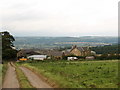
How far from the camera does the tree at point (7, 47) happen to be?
Answer: 6719cm

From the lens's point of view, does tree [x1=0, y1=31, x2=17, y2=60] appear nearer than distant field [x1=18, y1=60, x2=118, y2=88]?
No

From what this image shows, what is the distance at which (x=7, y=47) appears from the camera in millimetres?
69062

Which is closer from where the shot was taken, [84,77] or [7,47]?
[84,77]

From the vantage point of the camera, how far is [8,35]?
70188mm

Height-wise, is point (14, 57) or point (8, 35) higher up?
point (8, 35)

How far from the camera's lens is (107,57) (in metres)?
68.2

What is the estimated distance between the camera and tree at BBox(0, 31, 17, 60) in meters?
67.2

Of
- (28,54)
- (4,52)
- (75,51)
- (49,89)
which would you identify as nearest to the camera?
(49,89)

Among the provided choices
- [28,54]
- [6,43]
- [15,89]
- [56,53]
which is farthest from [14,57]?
[15,89]

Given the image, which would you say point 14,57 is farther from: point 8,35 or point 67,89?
point 67,89

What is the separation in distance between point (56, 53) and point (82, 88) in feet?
259

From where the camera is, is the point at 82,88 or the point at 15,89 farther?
the point at 15,89

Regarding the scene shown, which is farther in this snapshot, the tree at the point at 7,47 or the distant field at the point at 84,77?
the tree at the point at 7,47

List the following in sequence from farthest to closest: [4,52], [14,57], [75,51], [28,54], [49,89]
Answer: [75,51], [28,54], [14,57], [4,52], [49,89]
